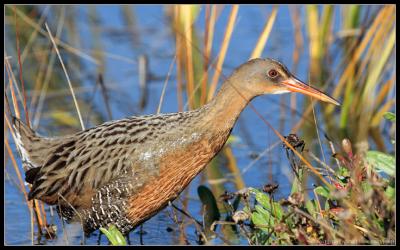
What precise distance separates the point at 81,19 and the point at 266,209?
18.2 ft

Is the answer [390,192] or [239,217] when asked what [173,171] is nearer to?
[239,217]

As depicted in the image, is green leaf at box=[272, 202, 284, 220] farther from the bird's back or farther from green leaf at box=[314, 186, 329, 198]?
the bird's back

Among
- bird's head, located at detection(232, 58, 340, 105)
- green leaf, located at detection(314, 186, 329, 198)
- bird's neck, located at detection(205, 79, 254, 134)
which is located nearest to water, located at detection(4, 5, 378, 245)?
bird's neck, located at detection(205, 79, 254, 134)

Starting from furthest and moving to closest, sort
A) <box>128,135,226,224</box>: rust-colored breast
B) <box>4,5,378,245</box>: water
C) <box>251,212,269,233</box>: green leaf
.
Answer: <box>4,5,378,245</box>: water
<box>128,135,226,224</box>: rust-colored breast
<box>251,212,269,233</box>: green leaf

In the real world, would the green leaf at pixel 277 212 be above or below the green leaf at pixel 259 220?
above

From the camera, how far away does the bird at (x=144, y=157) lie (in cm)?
507

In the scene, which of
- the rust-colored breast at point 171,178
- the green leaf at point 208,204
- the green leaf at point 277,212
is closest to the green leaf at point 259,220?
the green leaf at point 277,212

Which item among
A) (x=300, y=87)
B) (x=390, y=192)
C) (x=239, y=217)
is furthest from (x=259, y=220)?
(x=300, y=87)

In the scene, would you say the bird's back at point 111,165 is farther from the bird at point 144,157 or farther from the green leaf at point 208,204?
the green leaf at point 208,204

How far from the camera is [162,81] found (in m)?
8.45

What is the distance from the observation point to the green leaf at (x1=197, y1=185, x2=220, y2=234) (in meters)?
5.76

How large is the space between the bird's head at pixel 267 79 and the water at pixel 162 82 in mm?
969

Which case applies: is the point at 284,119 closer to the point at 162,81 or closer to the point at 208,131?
the point at 162,81

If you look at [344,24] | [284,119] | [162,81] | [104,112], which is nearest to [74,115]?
[104,112]
